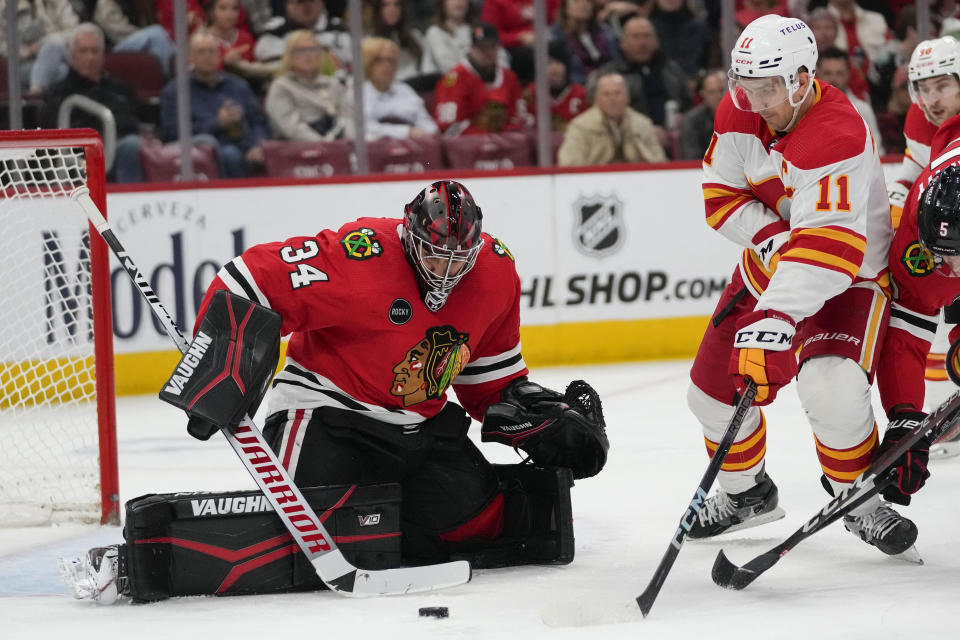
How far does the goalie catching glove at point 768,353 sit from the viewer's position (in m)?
2.66

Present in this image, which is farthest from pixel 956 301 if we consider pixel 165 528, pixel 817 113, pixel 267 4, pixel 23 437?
pixel 267 4

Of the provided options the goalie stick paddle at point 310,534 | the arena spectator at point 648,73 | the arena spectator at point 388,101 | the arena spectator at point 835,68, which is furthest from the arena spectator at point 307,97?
the goalie stick paddle at point 310,534

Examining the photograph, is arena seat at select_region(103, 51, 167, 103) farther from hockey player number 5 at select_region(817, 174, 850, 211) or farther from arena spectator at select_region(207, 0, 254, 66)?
hockey player number 5 at select_region(817, 174, 850, 211)

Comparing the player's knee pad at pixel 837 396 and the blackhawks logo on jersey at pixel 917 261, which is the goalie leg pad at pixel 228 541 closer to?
the player's knee pad at pixel 837 396

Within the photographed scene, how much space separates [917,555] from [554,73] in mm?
3751

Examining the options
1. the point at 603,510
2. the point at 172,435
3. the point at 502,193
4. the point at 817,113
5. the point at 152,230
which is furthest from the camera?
the point at 502,193

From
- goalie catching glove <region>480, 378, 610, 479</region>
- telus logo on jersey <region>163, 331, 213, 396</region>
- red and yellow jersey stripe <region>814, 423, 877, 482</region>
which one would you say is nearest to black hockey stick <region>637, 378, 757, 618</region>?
red and yellow jersey stripe <region>814, 423, 877, 482</region>

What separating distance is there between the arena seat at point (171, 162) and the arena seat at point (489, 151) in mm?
1057

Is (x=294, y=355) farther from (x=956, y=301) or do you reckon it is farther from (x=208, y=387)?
(x=956, y=301)

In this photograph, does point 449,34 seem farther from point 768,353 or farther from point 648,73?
point 768,353

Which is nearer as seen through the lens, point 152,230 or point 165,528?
point 165,528

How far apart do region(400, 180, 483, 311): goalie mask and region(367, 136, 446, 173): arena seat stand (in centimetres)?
323

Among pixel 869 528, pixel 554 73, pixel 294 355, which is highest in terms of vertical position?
pixel 554 73

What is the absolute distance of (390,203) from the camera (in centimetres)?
600
